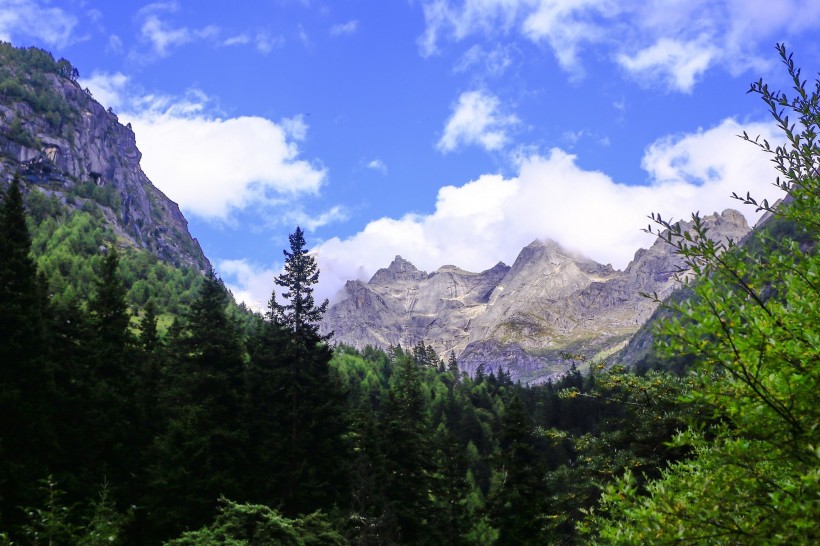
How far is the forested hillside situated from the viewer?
17.6 feet

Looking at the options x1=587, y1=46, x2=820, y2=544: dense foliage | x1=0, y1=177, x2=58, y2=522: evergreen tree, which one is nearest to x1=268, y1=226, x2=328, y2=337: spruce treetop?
x1=0, y1=177, x2=58, y2=522: evergreen tree

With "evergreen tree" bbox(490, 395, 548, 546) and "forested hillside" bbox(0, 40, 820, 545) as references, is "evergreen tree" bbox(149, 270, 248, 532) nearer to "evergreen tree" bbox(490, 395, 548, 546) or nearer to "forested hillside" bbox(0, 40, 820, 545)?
"forested hillside" bbox(0, 40, 820, 545)

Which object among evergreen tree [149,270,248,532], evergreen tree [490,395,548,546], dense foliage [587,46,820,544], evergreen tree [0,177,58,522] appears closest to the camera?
dense foliage [587,46,820,544]

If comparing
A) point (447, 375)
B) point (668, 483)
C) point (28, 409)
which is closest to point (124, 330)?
point (28, 409)

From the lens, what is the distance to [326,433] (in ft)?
105

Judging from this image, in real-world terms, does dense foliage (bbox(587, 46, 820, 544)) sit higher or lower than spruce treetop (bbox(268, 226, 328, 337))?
lower

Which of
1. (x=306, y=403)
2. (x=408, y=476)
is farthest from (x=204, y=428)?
(x=408, y=476)

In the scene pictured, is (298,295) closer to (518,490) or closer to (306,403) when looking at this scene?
(306,403)

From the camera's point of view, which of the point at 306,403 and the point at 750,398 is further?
the point at 306,403

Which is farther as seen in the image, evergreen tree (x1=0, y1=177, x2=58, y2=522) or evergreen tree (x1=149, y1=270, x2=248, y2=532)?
evergreen tree (x1=149, y1=270, x2=248, y2=532)

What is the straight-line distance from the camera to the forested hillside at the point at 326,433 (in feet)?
17.6

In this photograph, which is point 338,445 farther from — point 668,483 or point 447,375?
point 447,375

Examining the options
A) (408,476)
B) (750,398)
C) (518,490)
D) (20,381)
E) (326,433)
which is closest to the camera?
(750,398)

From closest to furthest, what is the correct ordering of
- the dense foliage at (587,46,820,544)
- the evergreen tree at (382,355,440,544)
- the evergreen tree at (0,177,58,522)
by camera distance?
the dense foliage at (587,46,820,544) < the evergreen tree at (0,177,58,522) < the evergreen tree at (382,355,440,544)
